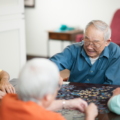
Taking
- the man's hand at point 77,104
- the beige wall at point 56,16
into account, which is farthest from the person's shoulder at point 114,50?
the beige wall at point 56,16

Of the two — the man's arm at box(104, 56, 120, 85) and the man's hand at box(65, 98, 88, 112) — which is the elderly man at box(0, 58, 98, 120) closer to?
the man's hand at box(65, 98, 88, 112)

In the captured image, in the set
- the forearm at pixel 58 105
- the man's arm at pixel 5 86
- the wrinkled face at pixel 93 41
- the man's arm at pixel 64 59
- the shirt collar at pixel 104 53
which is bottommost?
the forearm at pixel 58 105

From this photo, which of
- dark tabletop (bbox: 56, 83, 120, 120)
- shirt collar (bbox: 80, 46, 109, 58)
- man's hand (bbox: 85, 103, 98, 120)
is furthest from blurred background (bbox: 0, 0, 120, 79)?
man's hand (bbox: 85, 103, 98, 120)

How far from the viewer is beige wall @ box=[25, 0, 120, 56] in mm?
5977

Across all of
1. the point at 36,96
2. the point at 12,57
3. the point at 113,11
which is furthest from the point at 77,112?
the point at 113,11

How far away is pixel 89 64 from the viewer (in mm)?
2477

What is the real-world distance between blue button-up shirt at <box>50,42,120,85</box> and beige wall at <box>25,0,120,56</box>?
3601 mm

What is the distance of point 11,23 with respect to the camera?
397 centimetres

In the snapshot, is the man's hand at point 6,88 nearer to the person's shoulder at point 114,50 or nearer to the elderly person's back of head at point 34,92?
the elderly person's back of head at point 34,92

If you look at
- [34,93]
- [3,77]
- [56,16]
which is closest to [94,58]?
A: [3,77]

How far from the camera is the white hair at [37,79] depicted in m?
1.07

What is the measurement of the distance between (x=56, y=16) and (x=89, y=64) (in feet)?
14.2

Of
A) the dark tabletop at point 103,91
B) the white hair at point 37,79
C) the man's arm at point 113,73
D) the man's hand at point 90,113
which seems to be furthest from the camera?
the man's arm at point 113,73

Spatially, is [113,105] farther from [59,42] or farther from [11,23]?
[59,42]
